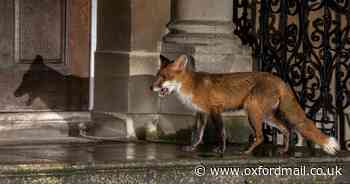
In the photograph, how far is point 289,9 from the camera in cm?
1221

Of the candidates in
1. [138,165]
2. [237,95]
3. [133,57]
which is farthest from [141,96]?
[138,165]

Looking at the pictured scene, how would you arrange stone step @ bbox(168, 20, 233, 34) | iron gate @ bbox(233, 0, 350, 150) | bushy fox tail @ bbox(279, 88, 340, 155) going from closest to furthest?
bushy fox tail @ bbox(279, 88, 340, 155)
iron gate @ bbox(233, 0, 350, 150)
stone step @ bbox(168, 20, 233, 34)

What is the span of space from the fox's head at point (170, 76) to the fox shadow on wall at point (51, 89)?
2148mm

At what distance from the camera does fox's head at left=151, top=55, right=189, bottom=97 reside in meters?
10.4

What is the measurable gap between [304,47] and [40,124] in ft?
9.76

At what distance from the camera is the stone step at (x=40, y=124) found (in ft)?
39.2

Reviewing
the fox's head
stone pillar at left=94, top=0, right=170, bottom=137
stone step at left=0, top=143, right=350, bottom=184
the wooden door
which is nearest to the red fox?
the fox's head

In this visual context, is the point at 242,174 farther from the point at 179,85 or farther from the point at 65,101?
the point at 65,101

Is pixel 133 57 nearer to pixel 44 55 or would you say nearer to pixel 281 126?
pixel 44 55

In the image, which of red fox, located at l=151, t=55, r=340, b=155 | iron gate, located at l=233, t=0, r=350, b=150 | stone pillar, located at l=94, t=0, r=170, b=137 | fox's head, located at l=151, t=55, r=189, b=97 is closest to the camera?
fox's head, located at l=151, t=55, r=189, b=97

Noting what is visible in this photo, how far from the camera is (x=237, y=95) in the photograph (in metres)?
10.6

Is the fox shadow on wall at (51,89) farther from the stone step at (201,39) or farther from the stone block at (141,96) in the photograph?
the stone step at (201,39)

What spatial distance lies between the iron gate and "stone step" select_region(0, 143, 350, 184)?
135 centimetres

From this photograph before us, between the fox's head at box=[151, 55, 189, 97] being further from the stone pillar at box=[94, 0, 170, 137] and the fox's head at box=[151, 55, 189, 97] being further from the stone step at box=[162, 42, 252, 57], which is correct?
the stone pillar at box=[94, 0, 170, 137]
